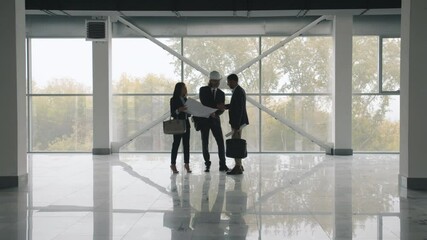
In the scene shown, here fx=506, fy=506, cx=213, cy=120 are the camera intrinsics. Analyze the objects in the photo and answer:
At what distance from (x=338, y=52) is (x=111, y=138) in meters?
7.09

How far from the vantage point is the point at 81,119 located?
16.9m

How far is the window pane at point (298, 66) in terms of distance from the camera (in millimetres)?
15719

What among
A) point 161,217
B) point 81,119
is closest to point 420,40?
point 161,217

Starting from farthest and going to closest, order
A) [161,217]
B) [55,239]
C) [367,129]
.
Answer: [367,129] → [161,217] → [55,239]

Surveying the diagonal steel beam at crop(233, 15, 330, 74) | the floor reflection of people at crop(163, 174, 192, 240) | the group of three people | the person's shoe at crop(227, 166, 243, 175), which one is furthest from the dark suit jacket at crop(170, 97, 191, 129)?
the diagonal steel beam at crop(233, 15, 330, 74)

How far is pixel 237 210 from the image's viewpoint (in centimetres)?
631

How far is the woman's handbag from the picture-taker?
956 centimetres

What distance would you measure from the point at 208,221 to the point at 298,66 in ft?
36.8

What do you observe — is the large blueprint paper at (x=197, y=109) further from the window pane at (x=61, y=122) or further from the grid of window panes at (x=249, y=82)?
the window pane at (x=61, y=122)

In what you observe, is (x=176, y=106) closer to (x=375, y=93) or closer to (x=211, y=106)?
(x=211, y=106)

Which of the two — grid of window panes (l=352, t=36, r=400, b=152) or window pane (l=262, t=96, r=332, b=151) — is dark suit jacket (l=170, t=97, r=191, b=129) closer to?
window pane (l=262, t=96, r=332, b=151)

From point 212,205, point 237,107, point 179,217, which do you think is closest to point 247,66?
point 237,107

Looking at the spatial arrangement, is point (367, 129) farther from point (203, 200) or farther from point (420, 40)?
point (203, 200)

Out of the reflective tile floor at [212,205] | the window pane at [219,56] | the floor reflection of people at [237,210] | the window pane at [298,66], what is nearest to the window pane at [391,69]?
the window pane at [298,66]
